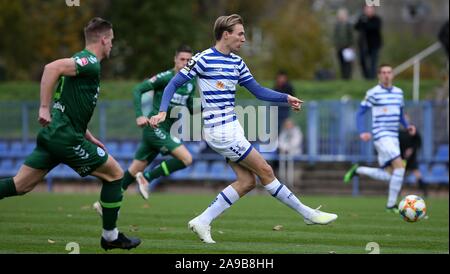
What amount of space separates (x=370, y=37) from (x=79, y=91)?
18892mm

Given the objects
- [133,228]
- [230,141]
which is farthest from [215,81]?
[133,228]

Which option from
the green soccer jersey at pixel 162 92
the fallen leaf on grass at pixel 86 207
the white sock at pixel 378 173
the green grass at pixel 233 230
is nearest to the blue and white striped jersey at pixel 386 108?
the white sock at pixel 378 173

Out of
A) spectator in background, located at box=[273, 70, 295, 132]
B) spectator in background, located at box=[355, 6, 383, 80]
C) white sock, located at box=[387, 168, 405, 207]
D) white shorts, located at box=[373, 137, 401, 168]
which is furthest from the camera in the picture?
spectator in background, located at box=[355, 6, 383, 80]

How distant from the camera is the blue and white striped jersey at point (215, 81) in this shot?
448 inches

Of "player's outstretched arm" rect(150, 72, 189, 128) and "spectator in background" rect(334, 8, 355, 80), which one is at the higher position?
"spectator in background" rect(334, 8, 355, 80)

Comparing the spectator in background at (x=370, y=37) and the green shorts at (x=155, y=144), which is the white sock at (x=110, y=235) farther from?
the spectator in background at (x=370, y=37)

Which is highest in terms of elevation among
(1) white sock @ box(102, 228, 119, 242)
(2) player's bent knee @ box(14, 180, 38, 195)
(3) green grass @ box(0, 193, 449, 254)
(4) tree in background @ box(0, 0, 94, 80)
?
(4) tree in background @ box(0, 0, 94, 80)

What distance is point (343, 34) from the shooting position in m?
29.1

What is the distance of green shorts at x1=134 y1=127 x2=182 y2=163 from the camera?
1625 centimetres

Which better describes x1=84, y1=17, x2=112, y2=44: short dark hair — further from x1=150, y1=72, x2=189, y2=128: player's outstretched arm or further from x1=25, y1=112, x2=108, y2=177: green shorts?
x1=150, y1=72, x2=189, y2=128: player's outstretched arm

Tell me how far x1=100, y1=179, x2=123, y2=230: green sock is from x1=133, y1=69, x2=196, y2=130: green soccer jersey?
15.3ft

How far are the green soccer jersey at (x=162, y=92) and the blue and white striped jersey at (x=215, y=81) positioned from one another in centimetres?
374

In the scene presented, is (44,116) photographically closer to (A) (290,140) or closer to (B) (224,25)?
(B) (224,25)

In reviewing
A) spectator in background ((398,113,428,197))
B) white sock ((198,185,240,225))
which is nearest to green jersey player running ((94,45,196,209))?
white sock ((198,185,240,225))
